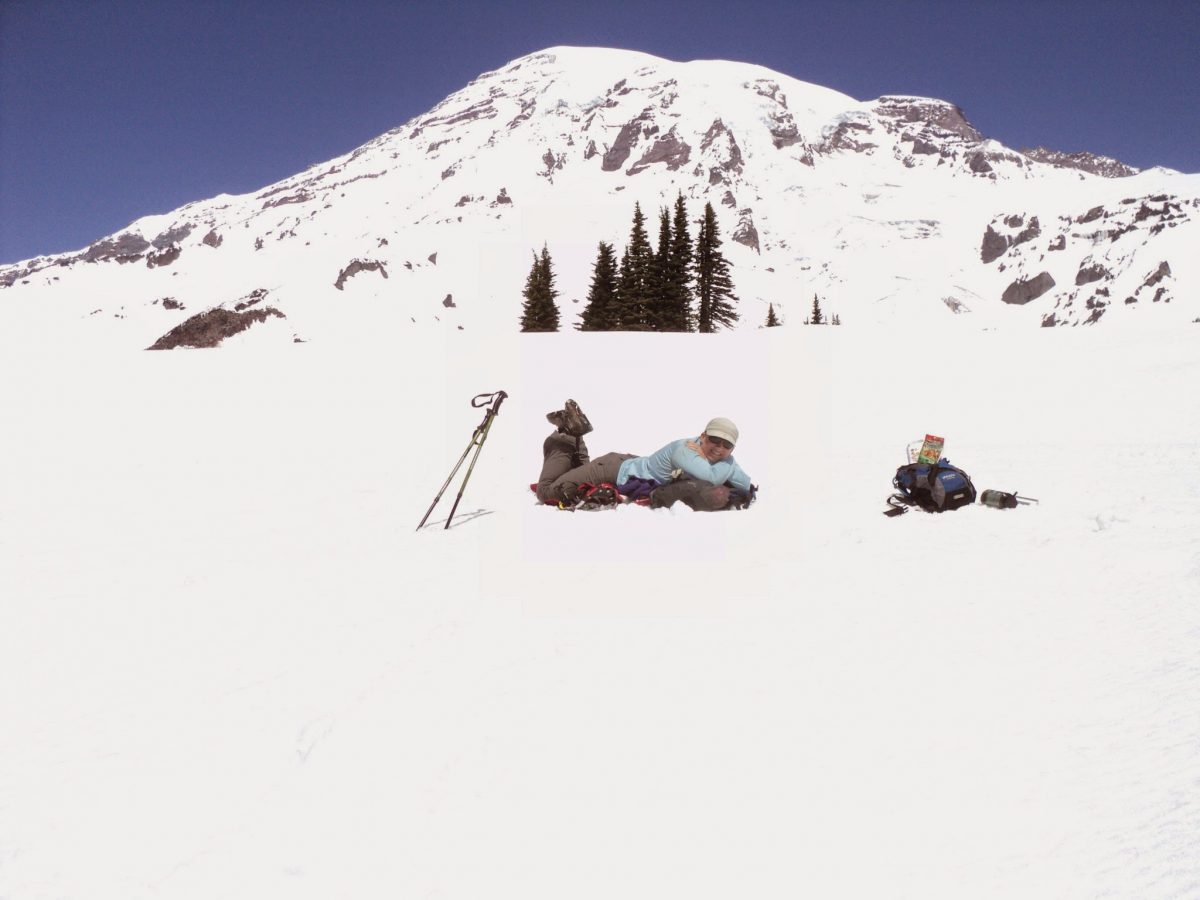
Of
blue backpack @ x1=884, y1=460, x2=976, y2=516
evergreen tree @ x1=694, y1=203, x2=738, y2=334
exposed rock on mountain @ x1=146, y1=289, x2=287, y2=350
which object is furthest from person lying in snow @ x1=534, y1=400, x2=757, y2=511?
exposed rock on mountain @ x1=146, y1=289, x2=287, y2=350

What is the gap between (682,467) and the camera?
25.5 ft

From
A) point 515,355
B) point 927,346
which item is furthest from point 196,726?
point 927,346

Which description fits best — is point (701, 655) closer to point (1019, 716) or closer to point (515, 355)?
point (1019, 716)

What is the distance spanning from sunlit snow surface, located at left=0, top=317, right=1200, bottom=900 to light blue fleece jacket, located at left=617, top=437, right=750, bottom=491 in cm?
48

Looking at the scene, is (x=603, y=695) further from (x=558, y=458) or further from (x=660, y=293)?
(x=660, y=293)

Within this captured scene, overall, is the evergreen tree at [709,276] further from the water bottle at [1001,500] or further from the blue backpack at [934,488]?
the water bottle at [1001,500]

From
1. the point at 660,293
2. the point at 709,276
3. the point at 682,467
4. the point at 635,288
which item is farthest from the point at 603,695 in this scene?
the point at 709,276

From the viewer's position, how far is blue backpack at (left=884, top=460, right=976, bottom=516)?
281 inches

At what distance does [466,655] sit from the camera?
4.01m

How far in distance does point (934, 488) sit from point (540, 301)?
144ft

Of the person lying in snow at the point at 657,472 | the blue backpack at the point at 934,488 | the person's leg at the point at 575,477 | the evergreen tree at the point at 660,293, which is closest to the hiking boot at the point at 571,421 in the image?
the person lying in snow at the point at 657,472

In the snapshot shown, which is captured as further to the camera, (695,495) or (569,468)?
(569,468)

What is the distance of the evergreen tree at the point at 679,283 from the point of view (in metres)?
41.4

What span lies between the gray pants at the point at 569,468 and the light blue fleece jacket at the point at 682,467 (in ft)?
0.60
